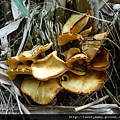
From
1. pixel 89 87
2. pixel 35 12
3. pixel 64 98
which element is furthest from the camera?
pixel 35 12

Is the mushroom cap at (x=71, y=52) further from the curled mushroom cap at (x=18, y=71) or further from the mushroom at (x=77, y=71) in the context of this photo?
the curled mushroom cap at (x=18, y=71)

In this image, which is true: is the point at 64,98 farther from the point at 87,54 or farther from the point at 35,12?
the point at 35,12

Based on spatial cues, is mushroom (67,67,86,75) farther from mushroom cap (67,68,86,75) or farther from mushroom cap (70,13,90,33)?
mushroom cap (70,13,90,33)

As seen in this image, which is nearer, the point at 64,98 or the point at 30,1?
the point at 64,98

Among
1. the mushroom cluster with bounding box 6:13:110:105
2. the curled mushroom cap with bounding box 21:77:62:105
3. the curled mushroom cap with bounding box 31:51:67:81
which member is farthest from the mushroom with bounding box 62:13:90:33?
the curled mushroom cap with bounding box 21:77:62:105

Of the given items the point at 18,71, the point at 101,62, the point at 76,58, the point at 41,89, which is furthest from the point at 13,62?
the point at 101,62

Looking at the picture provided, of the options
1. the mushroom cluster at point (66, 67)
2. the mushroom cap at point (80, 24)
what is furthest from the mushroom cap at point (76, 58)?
the mushroom cap at point (80, 24)

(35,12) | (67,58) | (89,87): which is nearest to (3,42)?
(35,12)
